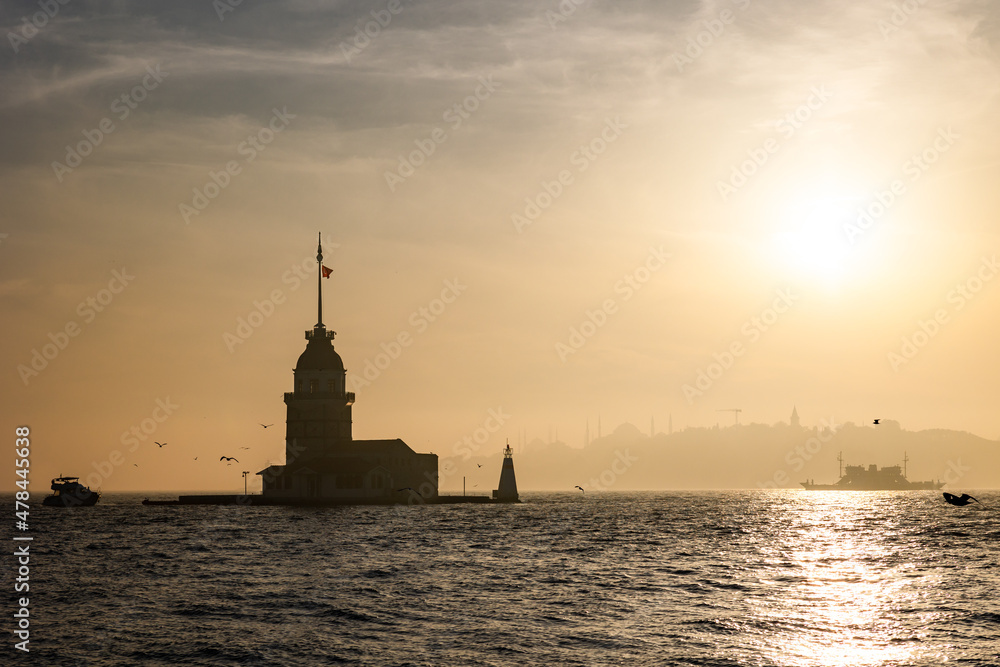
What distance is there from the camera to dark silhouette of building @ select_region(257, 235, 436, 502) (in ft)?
440

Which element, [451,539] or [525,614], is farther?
[451,539]

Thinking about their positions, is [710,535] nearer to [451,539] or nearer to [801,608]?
[451,539]

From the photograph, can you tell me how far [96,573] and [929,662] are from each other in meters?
43.9

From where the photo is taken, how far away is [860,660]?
104 feet

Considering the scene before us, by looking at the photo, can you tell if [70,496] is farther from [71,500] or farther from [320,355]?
[320,355]

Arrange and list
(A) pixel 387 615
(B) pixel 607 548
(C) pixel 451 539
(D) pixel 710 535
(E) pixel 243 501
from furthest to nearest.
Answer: (E) pixel 243 501, (D) pixel 710 535, (C) pixel 451 539, (B) pixel 607 548, (A) pixel 387 615

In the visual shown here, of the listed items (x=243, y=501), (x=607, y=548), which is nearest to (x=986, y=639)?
(x=607, y=548)

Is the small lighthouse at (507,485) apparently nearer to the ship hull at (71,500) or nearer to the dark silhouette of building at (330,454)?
the dark silhouette of building at (330,454)

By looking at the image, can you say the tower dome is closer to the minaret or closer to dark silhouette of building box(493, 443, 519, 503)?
the minaret

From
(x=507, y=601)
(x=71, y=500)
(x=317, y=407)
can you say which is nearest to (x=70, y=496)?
(x=71, y=500)

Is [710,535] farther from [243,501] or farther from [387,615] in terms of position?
[243,501]

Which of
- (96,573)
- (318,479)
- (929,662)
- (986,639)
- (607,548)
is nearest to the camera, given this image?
(929,662)

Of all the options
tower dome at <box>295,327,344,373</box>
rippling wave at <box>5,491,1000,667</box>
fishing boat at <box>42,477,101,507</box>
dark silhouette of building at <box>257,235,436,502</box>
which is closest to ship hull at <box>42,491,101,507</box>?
fishing boat at <box>42,477,101,507</box>

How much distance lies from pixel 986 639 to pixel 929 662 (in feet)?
15.5
